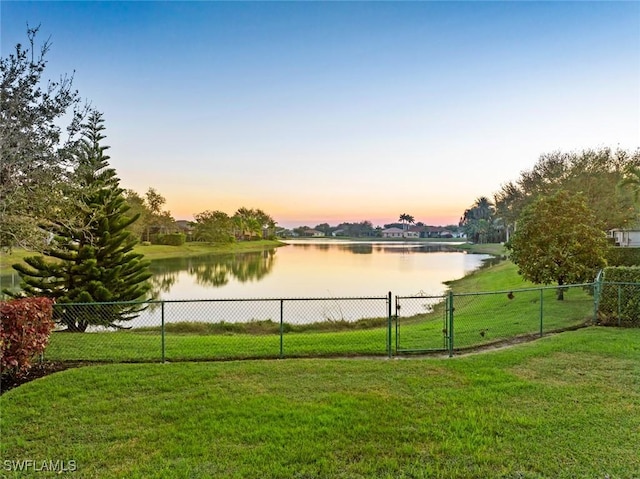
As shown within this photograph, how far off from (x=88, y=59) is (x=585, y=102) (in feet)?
60.4

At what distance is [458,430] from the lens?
402 centimetres

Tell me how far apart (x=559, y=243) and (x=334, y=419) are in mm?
12522

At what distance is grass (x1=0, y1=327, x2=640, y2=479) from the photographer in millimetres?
3455

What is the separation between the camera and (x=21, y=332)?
18.2 ft

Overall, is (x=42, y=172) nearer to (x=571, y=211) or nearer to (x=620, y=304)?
(x=620, y=304)

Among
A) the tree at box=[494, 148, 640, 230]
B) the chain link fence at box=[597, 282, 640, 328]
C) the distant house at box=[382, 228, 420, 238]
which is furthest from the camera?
the distant house at box=[382, 228, 420, 238]

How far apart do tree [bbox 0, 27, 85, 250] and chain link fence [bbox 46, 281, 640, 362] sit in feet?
6.14

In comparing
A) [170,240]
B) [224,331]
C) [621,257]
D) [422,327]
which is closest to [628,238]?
[621,257]

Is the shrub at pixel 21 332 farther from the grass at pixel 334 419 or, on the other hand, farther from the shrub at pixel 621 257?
the shrub at pixel 621 257

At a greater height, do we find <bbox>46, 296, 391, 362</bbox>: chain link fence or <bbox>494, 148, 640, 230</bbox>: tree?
<bbox>494, 148, 640, 230</bbox>: tree

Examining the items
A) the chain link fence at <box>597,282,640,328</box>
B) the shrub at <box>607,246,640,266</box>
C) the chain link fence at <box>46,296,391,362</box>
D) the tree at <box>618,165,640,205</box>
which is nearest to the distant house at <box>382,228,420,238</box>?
the tree at <box>618,165,640,205</box>

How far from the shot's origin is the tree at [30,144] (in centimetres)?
612

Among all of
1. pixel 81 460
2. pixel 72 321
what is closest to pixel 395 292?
pixel 72 321

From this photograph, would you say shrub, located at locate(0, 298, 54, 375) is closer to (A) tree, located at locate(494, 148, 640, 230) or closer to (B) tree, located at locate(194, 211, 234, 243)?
(A) tree, located at locate(494, 148, 640, 230)
